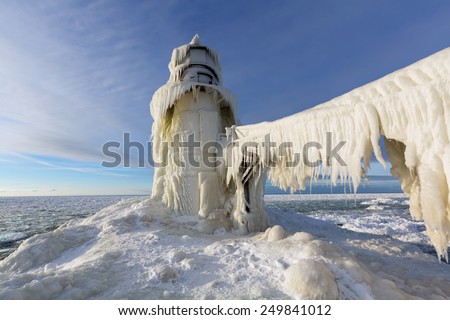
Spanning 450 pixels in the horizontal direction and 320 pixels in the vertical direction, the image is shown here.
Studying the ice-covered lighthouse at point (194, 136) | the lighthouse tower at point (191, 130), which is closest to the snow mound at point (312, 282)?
the ice-covered lighthouse at point (194, 136)

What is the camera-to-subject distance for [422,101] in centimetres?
387

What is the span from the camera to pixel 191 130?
11.2 meters

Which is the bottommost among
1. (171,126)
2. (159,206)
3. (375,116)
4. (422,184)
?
(159,206)

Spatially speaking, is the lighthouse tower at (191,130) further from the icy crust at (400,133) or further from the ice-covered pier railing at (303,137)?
the icy crust at (400,133)

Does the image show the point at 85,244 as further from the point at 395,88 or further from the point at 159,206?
the point at 395,88

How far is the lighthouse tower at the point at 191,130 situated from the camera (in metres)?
10.7

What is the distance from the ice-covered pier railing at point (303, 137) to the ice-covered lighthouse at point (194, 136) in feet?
0.15

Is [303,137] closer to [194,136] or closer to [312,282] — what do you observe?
[312,282]

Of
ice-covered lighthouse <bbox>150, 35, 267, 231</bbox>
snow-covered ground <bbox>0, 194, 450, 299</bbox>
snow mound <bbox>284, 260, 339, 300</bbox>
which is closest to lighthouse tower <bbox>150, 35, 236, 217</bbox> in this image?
ice-covered lighthouse <bbox>150, 35, 267, 231</bbox>

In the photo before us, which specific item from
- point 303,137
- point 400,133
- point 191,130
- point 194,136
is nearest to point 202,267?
point 303,137

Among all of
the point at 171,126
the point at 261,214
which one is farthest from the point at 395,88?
the point at 171,126

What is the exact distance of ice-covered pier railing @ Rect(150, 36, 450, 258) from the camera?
3801 mm

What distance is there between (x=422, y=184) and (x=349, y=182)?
4.44 feet

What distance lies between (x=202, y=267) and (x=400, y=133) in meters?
4.84
